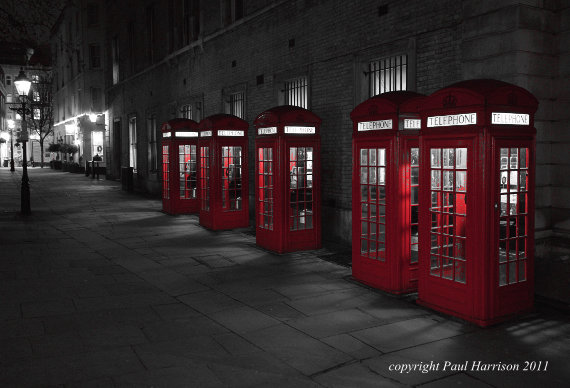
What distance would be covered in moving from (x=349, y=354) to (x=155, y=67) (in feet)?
65.3

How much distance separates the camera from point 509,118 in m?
5.80

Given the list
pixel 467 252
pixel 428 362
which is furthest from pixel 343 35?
pixel 428 362

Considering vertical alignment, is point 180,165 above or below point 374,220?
above

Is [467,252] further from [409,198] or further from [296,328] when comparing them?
[296,328]

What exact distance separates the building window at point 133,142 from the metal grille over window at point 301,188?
17.8 m

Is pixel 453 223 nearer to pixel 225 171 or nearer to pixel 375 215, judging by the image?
pixel 375 215

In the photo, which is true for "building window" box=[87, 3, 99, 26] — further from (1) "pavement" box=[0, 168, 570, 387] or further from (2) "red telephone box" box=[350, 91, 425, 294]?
(2) "red telephone box" box=[350, 91, 425, 294]

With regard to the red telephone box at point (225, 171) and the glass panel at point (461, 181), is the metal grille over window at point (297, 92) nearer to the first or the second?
the red telephone box at point (225, 171)

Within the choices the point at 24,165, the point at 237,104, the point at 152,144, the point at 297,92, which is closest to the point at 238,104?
the point at 237,104

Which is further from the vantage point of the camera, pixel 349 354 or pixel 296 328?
pixel 296 328

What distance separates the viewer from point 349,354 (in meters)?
5.06

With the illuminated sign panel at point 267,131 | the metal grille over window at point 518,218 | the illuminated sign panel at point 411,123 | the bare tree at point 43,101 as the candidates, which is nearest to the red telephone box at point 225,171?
the illuminated sign panel at point 267,131

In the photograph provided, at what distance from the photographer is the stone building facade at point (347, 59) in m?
7.61

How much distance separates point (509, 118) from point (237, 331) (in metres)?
3.79
